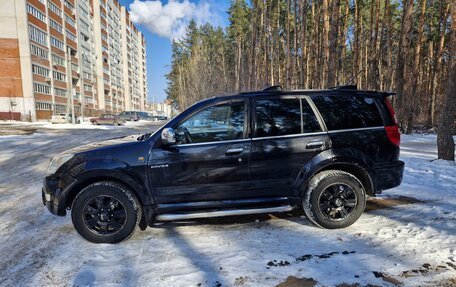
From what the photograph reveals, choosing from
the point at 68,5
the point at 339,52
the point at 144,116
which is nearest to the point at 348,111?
the point at 339,52

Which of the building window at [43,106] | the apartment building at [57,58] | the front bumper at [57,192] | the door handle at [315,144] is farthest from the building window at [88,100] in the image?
the door handle at [315,144]

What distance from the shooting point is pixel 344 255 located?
11.5 ft

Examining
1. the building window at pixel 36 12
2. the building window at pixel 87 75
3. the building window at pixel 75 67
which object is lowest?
the building window at pixel 87 75

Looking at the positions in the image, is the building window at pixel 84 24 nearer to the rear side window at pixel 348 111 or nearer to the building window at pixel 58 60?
the building window at pixel 58 60

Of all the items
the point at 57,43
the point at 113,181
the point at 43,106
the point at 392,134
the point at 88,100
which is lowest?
the point at 113,181

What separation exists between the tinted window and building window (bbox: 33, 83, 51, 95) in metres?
53.3

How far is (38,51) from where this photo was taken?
163ft

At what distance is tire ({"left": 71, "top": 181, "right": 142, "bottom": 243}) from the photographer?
12.9ft

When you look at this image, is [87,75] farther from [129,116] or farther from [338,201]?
[338,201]

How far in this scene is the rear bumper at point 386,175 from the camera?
14.6 ft

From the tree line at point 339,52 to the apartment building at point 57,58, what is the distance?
783 inches

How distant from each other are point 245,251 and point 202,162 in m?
1.23

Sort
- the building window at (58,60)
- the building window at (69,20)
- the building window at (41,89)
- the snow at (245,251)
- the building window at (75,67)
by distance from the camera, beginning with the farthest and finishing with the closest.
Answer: the building window at (75,67) < the building window at (69,20) < the building window at (58,60) < the building window at (41,89) < the snow at (245,251)

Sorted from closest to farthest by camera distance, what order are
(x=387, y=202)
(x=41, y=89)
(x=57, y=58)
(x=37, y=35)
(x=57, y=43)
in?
(x=387, y=202), (x=37, y=35), (x=41, y=89), (x=57, y=58), (x=57, y=43)
